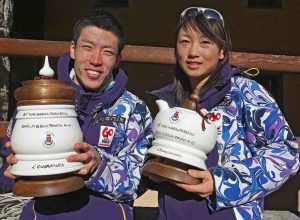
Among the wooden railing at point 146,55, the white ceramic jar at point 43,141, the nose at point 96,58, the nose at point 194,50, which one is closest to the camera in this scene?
the white ceramic jar at point 43,141

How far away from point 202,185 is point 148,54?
135 centimetres

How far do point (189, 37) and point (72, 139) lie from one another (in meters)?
0.55

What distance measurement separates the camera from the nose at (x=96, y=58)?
1.85m

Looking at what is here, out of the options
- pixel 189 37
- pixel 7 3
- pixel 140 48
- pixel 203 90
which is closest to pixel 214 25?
pixel 189 37

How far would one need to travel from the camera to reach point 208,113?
1.70 meters

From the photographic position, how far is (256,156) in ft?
5.40

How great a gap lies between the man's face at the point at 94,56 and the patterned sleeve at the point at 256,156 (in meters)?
0.53

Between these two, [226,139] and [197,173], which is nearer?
[197,173]

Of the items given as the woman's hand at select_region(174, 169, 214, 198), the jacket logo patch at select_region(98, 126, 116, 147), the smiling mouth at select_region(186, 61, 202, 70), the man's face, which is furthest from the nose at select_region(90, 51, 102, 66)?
the woman's hand at select_region(174, 169, 214, 198)

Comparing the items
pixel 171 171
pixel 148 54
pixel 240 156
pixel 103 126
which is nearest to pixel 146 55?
pixel 148 54

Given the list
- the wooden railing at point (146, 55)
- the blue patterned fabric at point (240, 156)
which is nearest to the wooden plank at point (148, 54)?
the wooden railing at point (146, 55)

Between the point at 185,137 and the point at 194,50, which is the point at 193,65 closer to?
the point at 194,50

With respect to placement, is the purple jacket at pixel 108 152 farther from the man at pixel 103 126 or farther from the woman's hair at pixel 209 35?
the woman's hair at pixel 209 35

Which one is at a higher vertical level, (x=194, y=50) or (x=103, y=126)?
(x=194, y=50)
